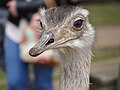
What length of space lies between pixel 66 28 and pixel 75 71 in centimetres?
24

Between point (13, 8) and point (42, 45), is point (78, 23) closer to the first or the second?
A: point (42, 45)

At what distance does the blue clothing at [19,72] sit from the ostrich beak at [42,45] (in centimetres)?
149

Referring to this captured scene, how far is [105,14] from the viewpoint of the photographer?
965 centimetres

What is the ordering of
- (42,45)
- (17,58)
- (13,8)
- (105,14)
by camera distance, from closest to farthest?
(42,45) → (13,8) → (17,58) → (105,14)

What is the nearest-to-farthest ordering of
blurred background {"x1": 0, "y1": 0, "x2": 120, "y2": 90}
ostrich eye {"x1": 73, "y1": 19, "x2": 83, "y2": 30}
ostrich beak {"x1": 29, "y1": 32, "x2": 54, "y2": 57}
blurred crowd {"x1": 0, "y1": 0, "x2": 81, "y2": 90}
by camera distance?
ostrich beak {"x1": 29, "y1": 32, "x2": 54, "y2": 57}, ostrich eye {"x1": 73, "y1": 19, "x2": 83, "y2": 30}, blurred crowd {"x1": 0, "y1": 0, "x2": 81, "y2": 90}, blurred background {"x1": 0, "y1": 0, "x2": 120, "y2": 90}

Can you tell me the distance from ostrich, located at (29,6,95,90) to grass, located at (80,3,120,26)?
6.13m

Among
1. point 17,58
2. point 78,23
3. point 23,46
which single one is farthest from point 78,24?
point 17,58

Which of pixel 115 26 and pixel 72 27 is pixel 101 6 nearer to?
pixel 115 26

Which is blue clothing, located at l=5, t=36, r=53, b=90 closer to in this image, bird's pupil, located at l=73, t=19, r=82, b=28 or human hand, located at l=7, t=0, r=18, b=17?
human hand, located at l=7, t=0, r=18, b=17

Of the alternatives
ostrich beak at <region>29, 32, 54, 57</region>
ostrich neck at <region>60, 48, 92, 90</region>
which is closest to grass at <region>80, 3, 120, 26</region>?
ostrich neck at <region>60, 48, 92, 90</region>

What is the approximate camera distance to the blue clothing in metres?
3.67

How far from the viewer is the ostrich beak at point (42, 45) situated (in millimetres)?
2047

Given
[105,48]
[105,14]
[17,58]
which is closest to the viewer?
[17,58]

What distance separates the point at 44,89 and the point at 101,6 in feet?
22.8
